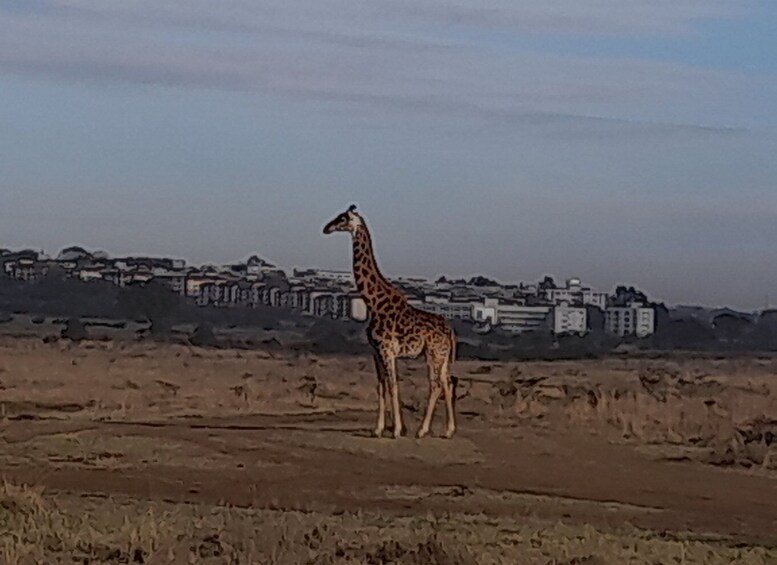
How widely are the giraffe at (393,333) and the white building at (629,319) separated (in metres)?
106

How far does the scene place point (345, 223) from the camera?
79.3 ft

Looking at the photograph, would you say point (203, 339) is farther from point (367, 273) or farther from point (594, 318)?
point (594, 318)

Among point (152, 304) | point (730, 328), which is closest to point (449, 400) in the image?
point (152, 304)

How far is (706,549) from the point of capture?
14078mm

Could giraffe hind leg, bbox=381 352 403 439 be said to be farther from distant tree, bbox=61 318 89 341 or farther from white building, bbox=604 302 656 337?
white building, bbox=604 302 656 337

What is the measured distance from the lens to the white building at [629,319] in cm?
13075

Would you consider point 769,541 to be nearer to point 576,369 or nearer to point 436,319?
point 436,319

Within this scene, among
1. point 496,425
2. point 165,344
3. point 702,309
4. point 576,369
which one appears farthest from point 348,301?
point 496,425

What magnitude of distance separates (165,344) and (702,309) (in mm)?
126217

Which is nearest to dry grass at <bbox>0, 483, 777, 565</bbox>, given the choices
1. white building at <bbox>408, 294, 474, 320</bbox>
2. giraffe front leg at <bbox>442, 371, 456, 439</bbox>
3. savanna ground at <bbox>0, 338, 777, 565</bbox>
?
savanna ground at <bbox>0, 338, 777, 565</bbox>

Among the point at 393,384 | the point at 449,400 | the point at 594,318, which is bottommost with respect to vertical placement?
the point at 449,400

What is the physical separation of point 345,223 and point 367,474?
16.3 feet

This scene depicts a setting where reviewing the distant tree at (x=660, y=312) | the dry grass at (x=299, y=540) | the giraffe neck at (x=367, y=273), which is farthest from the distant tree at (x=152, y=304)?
the dry grass at (x=299, y=540)

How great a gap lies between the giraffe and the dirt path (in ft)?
2.02
